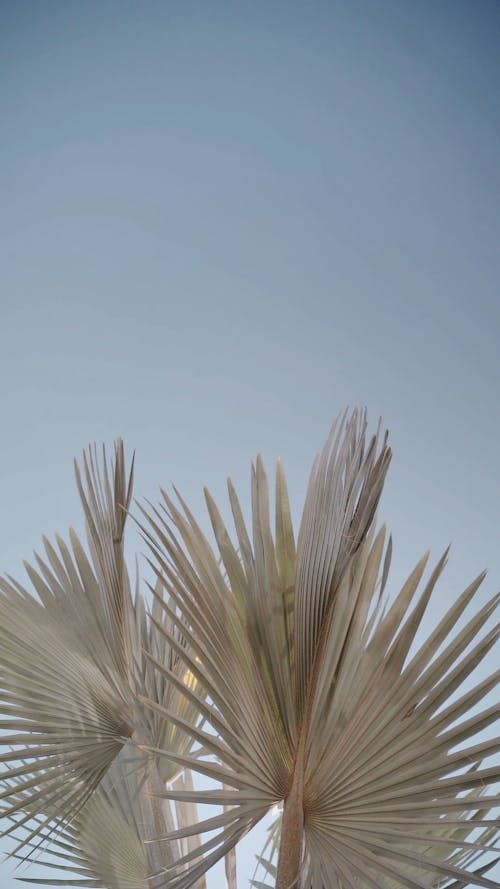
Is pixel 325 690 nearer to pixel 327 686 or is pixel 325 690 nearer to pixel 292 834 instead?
pixel 327 686

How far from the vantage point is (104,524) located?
1202 mm

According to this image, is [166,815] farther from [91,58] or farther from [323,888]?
[91,58]

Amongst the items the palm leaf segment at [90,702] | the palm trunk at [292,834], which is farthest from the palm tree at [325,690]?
the palm leaf segment at [90,702]

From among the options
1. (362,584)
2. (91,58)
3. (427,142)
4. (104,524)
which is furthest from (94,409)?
(362,584)

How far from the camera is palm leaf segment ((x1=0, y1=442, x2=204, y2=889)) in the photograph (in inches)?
44.8

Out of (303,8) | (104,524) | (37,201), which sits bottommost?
(104,524)

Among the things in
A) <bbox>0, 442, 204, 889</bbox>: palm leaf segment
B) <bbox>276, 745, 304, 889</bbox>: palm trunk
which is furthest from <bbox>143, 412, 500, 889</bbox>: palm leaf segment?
<bbox>0, 442, 204, 889</bbox>: palm leaf segment

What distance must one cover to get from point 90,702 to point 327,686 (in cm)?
48

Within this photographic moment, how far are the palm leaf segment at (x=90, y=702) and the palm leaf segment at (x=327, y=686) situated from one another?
296 millimetres

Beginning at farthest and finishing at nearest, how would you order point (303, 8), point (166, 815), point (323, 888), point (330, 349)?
point (330, 349) → point (303, 8) → point (166, 815) → point (323, 888)

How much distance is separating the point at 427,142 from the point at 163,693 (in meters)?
3.12

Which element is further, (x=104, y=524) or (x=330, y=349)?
(x=330, y=349)

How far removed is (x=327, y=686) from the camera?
85 centimetres

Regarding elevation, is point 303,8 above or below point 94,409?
above
